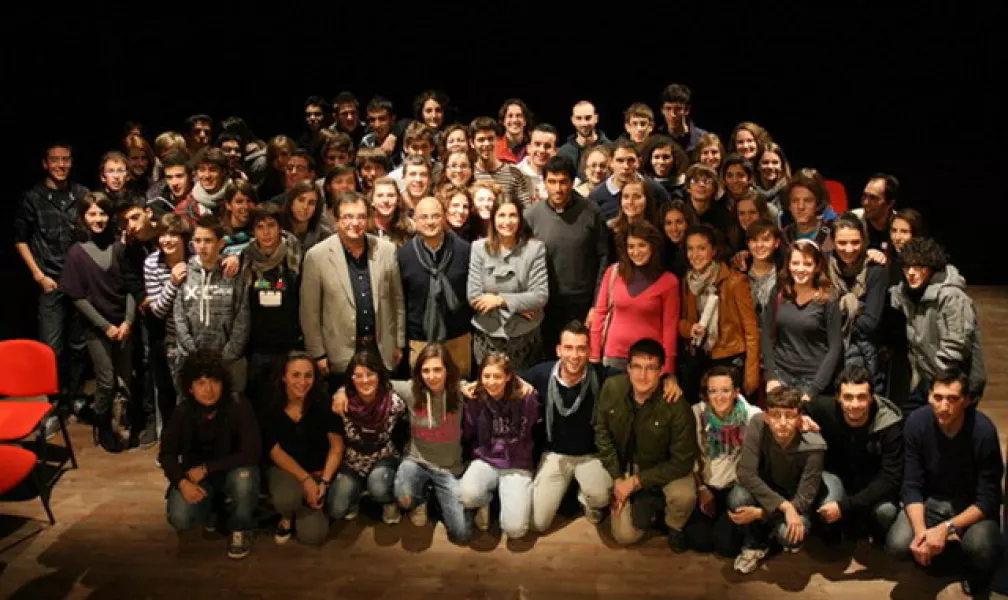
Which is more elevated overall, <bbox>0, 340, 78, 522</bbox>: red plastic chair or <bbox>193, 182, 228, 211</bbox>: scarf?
<bbox>193, 182, 228, 211</bbox>: scarf

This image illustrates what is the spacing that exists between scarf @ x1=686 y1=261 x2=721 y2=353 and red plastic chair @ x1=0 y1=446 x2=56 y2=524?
10.5ft

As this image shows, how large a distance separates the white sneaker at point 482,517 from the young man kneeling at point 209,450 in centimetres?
102

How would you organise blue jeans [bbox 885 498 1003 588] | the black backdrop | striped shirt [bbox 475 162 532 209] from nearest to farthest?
blue jeans [bbox 885 498 1003 588]
striped shirt [bbox 475 162 532 209]
the black backdrop

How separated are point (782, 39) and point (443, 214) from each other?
21.3 ft

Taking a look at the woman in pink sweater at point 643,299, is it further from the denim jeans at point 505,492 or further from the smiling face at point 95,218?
the smiling face at point 95,218

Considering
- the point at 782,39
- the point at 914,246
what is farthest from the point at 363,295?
the point at 782,39

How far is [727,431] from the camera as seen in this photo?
14.6ft

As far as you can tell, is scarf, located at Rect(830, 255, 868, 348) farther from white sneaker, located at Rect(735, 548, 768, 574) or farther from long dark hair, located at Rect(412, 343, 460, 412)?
long dark hair, located at Rect(412, 343, 460, 412)

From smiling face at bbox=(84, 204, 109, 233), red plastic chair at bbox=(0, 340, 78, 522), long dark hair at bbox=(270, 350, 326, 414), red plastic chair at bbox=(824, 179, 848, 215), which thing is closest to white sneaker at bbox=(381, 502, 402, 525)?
long dark hair at bbox=(270, 350, 326, 414)

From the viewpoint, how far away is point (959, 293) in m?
4.54

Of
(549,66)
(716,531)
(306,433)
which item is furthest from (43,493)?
(549,66)

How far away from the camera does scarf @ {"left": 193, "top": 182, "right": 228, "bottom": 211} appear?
5422mm

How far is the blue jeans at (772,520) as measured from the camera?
429 centimetres

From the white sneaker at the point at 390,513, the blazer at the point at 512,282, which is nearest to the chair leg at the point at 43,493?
the white sneaker at the point at 390,513
